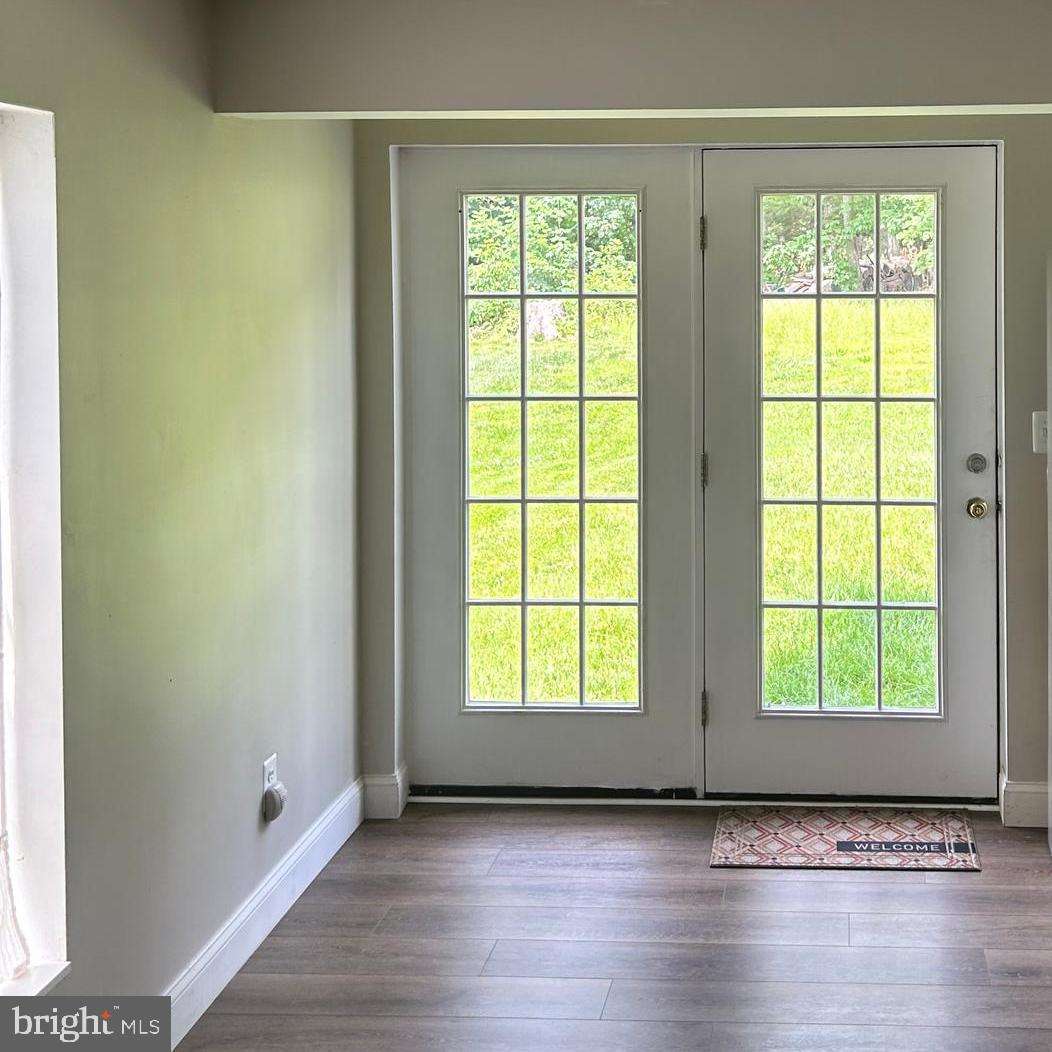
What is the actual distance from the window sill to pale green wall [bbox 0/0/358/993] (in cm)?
4

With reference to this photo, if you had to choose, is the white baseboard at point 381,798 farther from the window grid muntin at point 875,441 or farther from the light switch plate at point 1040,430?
the light switch plate at point 1040,430

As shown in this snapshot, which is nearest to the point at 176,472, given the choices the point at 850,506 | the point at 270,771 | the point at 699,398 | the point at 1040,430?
the point at 270,771

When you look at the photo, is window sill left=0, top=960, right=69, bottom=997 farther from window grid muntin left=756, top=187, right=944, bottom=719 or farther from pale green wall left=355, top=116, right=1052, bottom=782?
window grid muntin left=756, top=187, right=944, bottom=719

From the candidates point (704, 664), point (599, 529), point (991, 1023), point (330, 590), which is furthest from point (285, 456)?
point (991, 1023)

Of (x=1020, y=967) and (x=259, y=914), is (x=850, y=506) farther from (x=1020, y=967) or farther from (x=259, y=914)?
(x=259, y=914)

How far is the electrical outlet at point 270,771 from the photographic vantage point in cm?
350

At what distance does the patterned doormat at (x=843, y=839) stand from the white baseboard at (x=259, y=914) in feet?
3.64

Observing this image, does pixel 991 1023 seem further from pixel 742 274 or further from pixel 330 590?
pixel 742 274

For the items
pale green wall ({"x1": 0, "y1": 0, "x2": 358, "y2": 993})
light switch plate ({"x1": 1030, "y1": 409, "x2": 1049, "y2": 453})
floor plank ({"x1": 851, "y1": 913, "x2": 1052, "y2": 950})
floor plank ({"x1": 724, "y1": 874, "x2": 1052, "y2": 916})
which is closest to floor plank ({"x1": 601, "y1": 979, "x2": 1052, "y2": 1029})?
floor plank ({"x1": 851, "y1": 913, "x2": 1052, "y2": 950})

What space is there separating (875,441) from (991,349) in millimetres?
457

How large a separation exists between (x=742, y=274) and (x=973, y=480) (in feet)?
3.23

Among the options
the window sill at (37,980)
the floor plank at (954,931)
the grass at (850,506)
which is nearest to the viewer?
the window sill at (37,980)

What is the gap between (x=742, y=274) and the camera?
4.48 m

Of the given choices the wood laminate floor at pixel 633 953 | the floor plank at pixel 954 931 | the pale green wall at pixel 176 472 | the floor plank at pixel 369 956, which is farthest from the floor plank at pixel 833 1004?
the pale green wall at pixel 176 472
